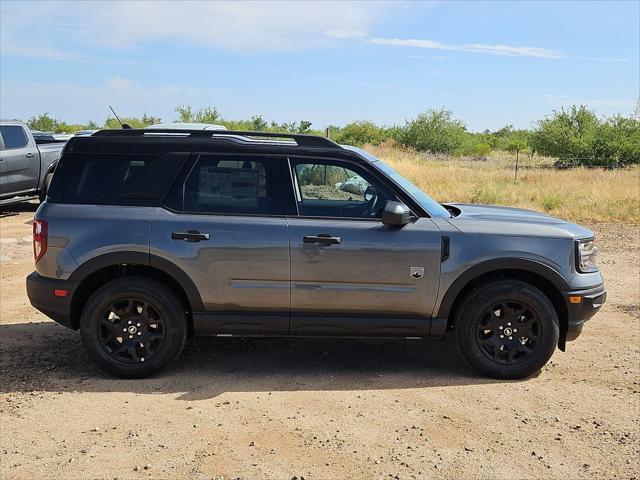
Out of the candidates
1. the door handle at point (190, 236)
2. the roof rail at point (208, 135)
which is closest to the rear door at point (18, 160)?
the roof rail at point (208, 135)

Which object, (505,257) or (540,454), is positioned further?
(505,257)

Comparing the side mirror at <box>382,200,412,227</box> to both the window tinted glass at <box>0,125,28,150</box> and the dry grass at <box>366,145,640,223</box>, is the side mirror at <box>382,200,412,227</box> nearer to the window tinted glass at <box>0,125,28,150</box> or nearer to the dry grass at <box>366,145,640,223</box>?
the dry grass at <box>366,145,640,223</box>

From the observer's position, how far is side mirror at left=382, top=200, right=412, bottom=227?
15.3ft

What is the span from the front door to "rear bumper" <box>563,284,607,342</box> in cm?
107

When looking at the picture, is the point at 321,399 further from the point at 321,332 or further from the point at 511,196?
the point at 511,196

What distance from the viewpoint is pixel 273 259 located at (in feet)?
15.6

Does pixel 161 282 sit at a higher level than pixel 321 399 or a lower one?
higher

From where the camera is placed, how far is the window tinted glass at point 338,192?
488cm

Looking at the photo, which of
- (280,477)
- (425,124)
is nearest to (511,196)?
(280,477)

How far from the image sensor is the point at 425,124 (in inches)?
1763

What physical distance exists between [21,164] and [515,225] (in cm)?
1143

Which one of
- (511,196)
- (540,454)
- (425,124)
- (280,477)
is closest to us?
(280,477)

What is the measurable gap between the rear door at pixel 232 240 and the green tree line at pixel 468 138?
2788 cm

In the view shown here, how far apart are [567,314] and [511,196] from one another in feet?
41.3
